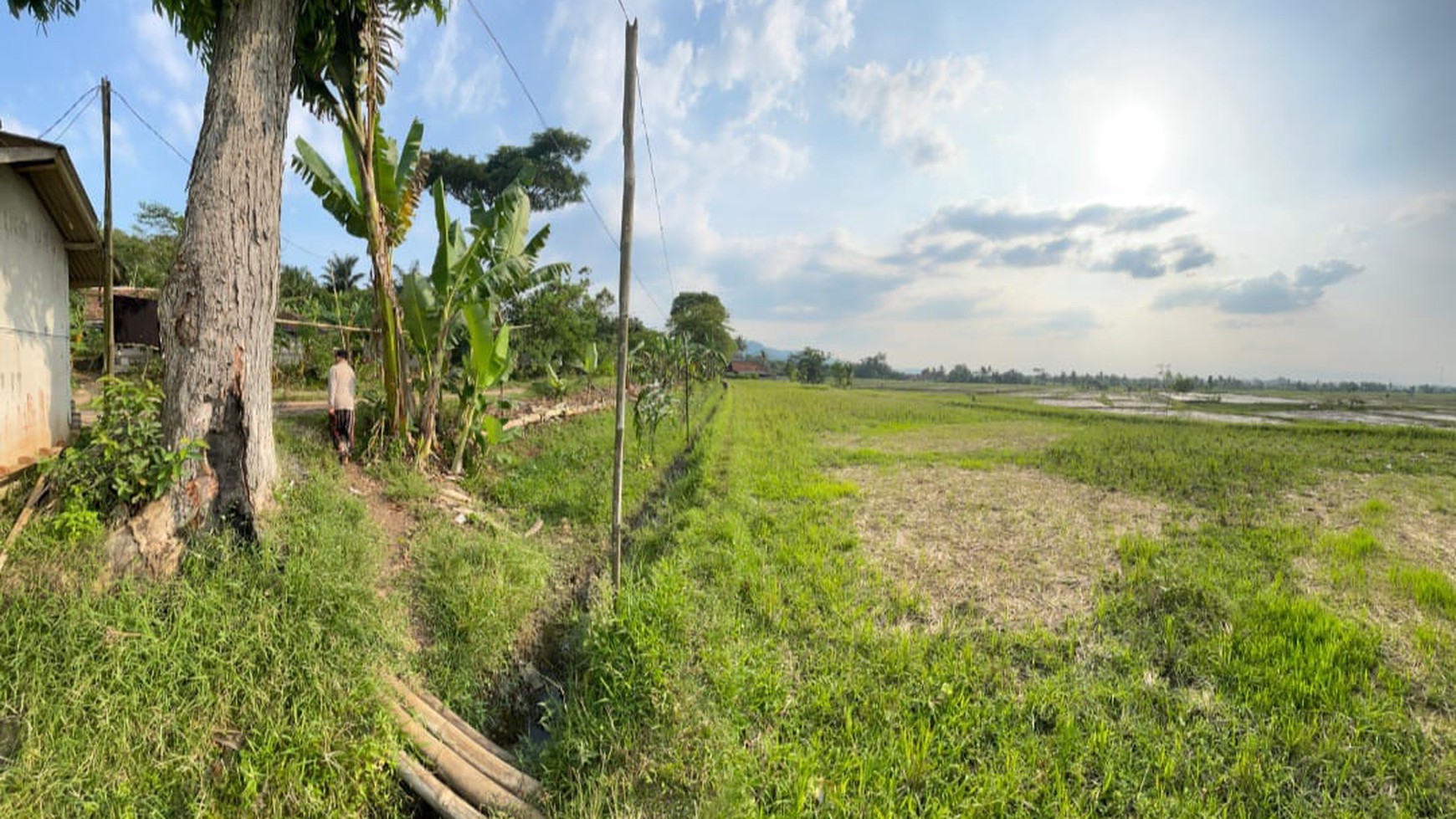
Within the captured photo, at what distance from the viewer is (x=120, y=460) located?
386 centimetres

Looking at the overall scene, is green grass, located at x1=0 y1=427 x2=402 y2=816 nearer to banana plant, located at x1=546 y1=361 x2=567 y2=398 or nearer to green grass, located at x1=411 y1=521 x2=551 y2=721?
green grass, located at x1=411 y1=521 x2=551 y2=721

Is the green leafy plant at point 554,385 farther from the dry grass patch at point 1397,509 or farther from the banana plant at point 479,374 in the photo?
the dry grass patch at point 1397,509

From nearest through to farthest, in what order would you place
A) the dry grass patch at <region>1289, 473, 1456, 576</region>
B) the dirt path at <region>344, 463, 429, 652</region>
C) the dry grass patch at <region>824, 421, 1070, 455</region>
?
the dirt path at <region>344, 463, 429, 652</region> → the dry grass patch at <region>1289, 473, 1456, 576</region> → the dry grass patch at <region>824, 421, 1070, 455</region>

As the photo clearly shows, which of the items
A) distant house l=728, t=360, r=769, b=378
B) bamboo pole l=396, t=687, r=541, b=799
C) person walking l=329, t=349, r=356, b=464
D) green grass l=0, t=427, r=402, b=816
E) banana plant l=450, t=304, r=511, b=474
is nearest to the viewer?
green grass l=0, t=427, r=402, b=816

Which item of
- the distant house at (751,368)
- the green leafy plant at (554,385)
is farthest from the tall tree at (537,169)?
the distant house at (751,368)

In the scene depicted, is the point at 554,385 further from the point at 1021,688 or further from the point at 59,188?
the point at 1021,688

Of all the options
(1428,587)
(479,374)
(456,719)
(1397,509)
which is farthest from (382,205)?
(1397,509)

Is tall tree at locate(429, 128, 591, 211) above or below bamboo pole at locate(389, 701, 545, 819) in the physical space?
above

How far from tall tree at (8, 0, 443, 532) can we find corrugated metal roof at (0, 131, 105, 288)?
1.30m

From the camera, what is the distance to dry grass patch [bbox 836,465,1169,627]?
499 cm

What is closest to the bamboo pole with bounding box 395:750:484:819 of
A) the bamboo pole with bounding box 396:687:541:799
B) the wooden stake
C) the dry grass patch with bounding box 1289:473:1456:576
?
the bamboo pole with bounding box 396:687:541:799

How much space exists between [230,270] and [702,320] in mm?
50278

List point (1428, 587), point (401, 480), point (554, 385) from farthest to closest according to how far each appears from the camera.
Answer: point (554, 385) → point (401, 480) → point (1428, 587)

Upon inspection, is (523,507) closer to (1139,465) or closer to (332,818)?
(332,818)
